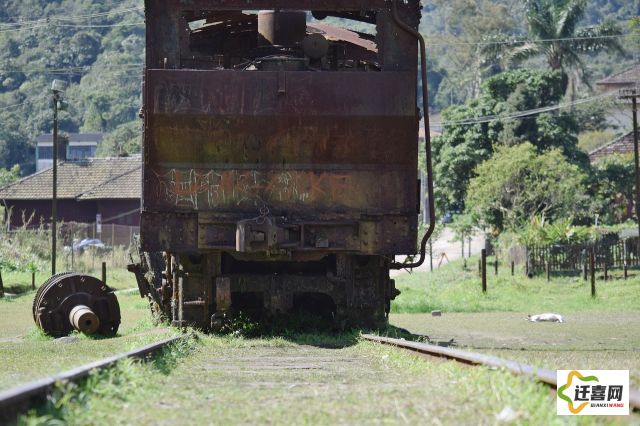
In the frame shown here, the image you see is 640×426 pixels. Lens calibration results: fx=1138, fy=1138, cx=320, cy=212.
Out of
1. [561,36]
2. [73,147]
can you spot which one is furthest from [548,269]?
[73,147]

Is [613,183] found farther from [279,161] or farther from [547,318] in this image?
[279,161]

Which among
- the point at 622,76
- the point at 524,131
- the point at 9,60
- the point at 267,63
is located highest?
the point at 9,60

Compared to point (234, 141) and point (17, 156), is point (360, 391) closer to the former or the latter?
point (234, 141)

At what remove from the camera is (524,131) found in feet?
193

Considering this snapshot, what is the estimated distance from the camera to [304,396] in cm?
748

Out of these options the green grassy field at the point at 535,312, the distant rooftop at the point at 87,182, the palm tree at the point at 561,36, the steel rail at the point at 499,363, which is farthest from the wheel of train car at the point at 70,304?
the palm tree at the point at 561,36

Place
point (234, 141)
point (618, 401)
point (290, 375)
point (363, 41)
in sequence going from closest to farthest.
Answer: point (618, 401) < point (290, 375) < point (234, 141) < point (363, 41)

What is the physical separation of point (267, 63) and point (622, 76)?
8778 centimetres

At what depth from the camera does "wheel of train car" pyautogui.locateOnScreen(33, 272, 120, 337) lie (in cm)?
1714

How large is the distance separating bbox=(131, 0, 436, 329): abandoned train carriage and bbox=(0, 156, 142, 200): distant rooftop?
5518cm

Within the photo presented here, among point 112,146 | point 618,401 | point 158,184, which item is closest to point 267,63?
point 158,184

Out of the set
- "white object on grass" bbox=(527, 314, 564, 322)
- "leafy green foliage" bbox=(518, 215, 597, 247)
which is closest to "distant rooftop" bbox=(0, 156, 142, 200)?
"leafy green foliage" bbox=(518, 215, 597, 247)

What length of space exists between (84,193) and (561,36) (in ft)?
104

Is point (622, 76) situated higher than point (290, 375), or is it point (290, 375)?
point (622, 76)
